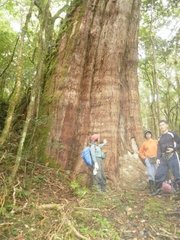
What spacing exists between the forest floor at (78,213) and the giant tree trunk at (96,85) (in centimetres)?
80

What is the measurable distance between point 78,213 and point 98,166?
1509mm

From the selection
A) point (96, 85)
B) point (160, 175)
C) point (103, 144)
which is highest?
point (96, 85)

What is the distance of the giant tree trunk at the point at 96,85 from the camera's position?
24.0 feet

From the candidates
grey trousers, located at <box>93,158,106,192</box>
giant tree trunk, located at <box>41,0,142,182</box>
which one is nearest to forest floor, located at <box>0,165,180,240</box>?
grey trousers, located at <box>93,158,106,192</box>

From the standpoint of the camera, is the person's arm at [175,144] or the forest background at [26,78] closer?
the forest background at [26,78]

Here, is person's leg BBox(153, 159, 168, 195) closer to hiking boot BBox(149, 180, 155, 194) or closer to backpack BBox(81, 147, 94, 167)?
hiking boot BBox(149, 180, 155, 194)

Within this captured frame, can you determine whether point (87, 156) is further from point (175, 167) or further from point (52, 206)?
point (175, 167)

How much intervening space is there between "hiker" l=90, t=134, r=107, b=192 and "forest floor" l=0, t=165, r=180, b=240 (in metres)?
0.21

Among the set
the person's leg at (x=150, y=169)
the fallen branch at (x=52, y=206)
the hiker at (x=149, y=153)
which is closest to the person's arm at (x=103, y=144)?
the hiker at (x=149, y=153)

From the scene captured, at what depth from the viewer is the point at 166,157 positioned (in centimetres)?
728

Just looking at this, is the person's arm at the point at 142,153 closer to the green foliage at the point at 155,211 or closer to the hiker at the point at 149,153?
the hiker at the point at 149,153

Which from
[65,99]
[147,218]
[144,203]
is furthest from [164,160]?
[65,99]

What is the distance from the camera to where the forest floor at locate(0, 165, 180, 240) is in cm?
477

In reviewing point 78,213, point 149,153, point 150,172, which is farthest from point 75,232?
point 149,153
